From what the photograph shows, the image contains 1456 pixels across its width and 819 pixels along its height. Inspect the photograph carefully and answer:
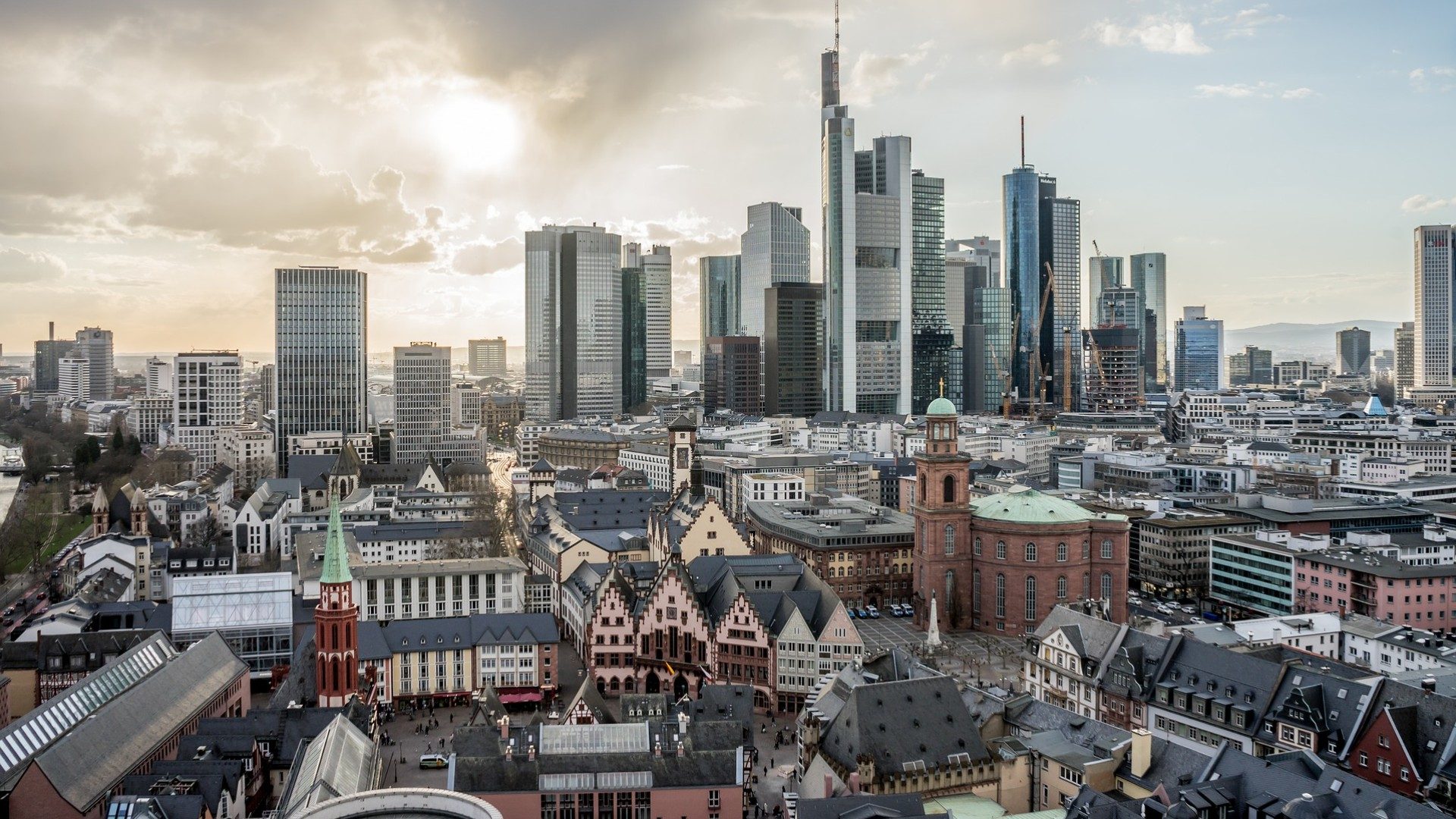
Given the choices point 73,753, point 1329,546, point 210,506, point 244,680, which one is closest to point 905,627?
point 1329,546

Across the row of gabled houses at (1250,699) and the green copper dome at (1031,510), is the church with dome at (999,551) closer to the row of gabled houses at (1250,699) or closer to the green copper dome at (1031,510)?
the green copper dome at (1031,510)

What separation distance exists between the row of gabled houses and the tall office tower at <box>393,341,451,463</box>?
139489 millimetres

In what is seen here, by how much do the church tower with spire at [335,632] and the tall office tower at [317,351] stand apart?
128587 millimetres

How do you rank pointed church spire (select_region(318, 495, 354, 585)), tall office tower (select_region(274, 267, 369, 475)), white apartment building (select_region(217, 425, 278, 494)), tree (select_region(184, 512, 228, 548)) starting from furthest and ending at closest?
tall office tower (select_region(274, 267, 369, 475)), white apartment building (select_region(217, 425, 278, 494)), tree (select_region(184, 512, 228, 548)), pointed church spire (select_region(318, 495, 354, 585))

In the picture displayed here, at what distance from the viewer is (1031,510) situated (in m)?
91.7

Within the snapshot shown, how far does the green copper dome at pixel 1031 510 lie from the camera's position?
91000 mm

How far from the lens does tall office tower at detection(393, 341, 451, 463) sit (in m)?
193

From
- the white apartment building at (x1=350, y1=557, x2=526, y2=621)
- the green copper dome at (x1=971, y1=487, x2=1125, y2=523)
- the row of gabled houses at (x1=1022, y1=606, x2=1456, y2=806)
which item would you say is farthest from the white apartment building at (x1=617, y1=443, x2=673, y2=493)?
the row of gabled houses at (x1=1022, y1=606, x2=1456, y2=806)

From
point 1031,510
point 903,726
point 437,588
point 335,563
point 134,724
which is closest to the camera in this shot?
point 903,726

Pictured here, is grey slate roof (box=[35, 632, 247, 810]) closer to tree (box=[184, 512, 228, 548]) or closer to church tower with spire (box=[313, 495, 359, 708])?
church tower with spire (box=[313, 495, 359, 708])

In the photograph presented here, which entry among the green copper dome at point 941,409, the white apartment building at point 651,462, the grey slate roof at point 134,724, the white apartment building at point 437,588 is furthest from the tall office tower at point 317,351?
the grey slate roof at point 134,724

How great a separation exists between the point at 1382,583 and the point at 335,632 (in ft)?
235

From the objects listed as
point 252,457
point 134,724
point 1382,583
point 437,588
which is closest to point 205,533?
point 437,588

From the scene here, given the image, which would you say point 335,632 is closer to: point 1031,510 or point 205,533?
point 1031,510
